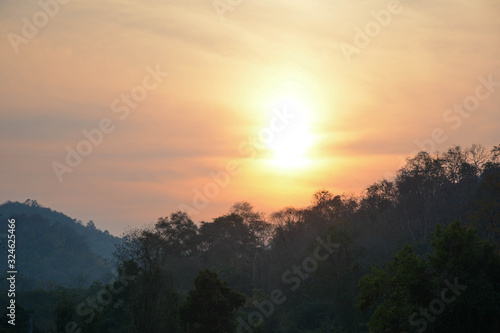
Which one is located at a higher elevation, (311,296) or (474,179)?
(474,179)

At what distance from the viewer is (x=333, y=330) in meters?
54.1

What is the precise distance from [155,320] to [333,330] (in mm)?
22848

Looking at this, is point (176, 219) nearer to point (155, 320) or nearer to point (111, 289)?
point (111, 289)

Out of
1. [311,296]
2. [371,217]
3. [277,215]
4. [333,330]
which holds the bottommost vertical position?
[333,330]

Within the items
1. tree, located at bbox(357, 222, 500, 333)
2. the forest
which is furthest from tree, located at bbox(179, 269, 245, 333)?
tree, located at bbox(357, 222, 500, 333)

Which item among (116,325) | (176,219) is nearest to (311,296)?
(116,325)

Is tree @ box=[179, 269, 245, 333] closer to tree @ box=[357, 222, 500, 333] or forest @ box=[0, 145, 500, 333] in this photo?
forest @ box=[0, 145, 500, 333]

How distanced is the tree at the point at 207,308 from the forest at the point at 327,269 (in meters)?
0.08

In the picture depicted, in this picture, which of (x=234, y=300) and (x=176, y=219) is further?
(x=176, y=219)

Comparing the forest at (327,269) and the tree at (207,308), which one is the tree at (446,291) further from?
the tree at (207,308)

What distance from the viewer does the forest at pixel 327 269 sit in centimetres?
2895

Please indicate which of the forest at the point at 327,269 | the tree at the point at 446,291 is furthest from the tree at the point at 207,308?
the tree at the point at 446,291

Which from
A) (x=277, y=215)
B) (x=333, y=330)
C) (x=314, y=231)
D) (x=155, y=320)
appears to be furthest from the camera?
(x=277, y=215)

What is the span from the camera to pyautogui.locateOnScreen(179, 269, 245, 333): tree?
36.8 metres
